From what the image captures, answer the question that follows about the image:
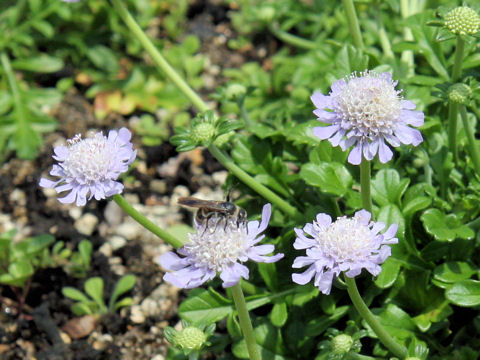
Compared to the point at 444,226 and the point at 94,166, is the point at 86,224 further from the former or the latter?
the point at 444,226

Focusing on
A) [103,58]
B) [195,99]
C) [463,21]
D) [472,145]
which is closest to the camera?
[463,21]

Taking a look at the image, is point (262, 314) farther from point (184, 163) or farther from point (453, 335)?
point (184, 163)

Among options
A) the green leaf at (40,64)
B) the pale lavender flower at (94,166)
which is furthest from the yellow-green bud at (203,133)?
the green leaf at (40,64)

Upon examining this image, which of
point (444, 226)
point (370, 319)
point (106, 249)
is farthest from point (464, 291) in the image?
point (106, 249)

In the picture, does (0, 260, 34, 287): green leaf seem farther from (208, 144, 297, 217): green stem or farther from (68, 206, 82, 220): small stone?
(208, 144, 297, 217): green stem

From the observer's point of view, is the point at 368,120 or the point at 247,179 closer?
the point at 368,120

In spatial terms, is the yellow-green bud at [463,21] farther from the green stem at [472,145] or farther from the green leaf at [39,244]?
the green leaf at [39,244]
